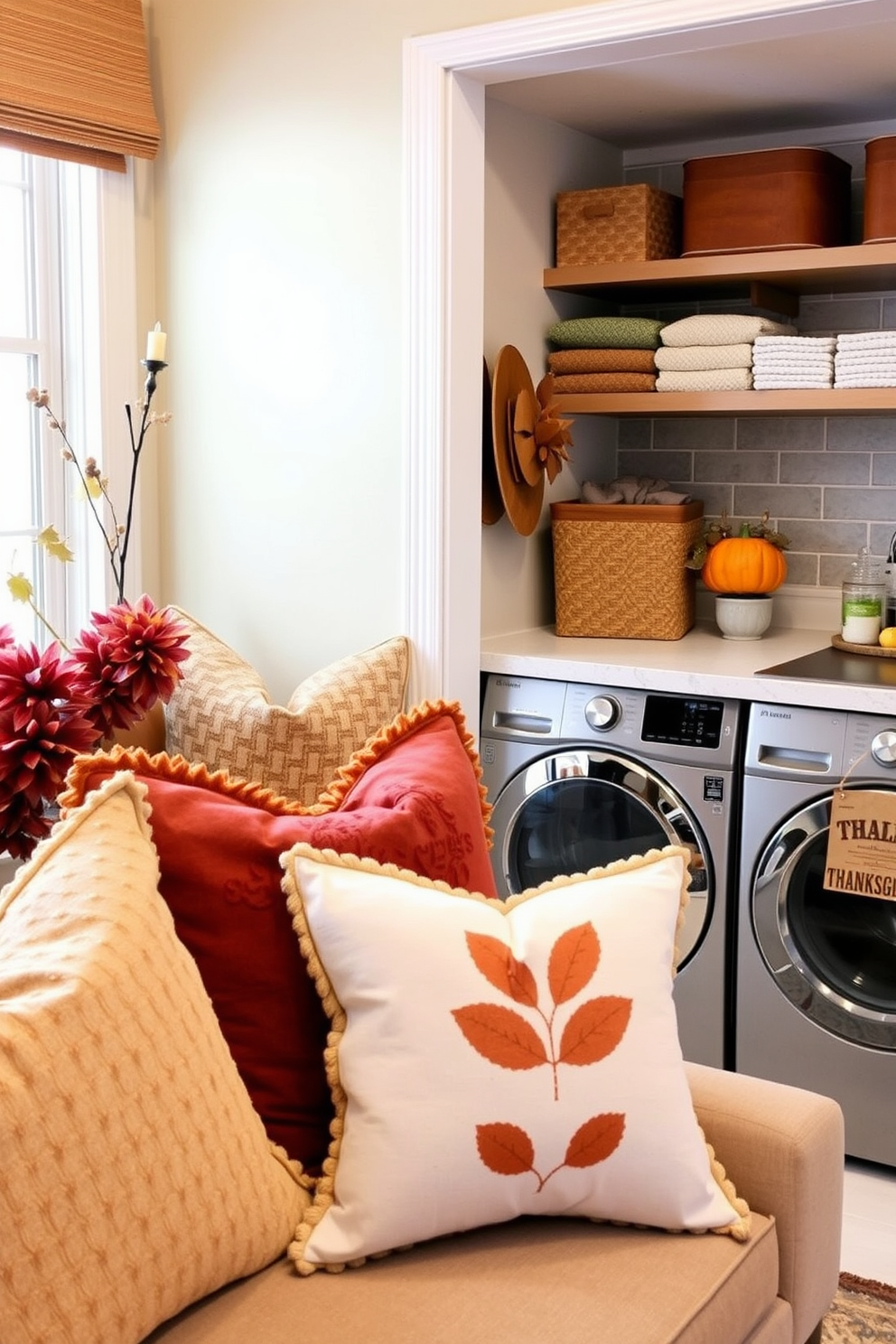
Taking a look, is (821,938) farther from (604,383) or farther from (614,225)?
(614,225)

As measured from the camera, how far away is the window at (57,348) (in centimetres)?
288

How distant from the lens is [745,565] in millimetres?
3373

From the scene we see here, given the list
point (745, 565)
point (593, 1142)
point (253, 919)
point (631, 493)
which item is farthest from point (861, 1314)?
point (631, 493)

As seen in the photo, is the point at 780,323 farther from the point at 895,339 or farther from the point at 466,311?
the point at 466,311

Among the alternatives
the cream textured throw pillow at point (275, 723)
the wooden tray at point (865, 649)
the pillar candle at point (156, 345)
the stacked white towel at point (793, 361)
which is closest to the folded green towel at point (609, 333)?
the stacked white towel at point (793, 361)

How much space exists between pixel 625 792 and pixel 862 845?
20.8 inches

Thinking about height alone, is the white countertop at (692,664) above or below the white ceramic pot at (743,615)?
below

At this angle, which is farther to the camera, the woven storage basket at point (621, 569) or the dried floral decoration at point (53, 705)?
the woven storage basket at point (621, 569)

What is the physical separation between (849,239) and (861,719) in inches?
52.3

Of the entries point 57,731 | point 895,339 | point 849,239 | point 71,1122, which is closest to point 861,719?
point 895,339

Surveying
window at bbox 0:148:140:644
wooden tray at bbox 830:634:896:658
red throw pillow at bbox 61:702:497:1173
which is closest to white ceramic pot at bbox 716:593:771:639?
wooden tray at bbox 830:634:896:658

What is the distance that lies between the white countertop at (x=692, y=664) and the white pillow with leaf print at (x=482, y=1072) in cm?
129

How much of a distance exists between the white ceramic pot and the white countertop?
0.02 m

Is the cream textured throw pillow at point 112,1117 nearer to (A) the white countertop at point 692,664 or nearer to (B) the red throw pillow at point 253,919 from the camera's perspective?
(B) the red throw pillow at point 253,919
